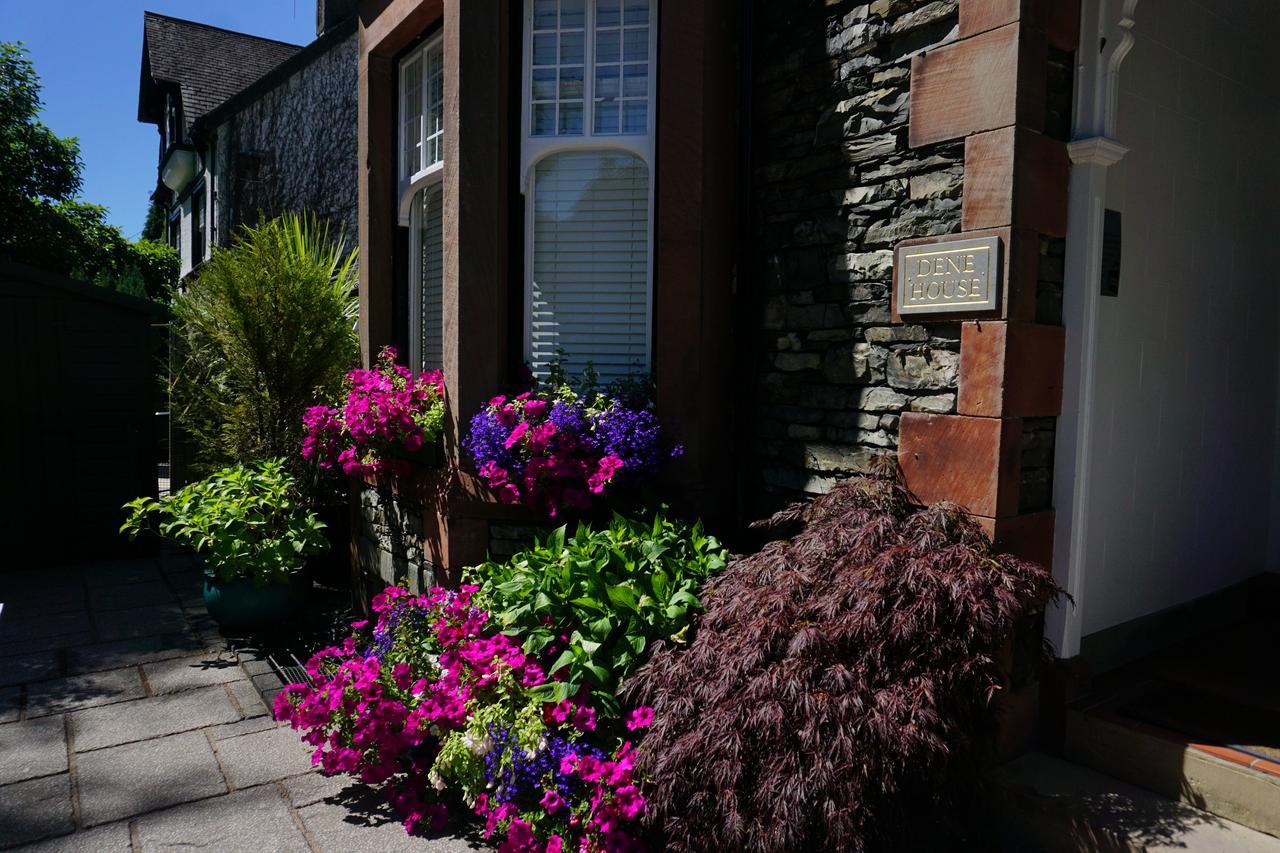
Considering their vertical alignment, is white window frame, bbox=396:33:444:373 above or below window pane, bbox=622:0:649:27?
below

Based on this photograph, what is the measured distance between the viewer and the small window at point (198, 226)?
15609mm

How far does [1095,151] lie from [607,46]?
7.77 ft

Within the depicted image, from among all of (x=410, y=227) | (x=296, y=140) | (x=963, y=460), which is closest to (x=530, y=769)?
(x=963, y=460)

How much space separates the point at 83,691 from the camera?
14.9ft

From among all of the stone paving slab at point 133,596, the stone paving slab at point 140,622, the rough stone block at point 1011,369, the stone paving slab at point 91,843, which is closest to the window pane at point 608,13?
the rough stone block at point 1011,369

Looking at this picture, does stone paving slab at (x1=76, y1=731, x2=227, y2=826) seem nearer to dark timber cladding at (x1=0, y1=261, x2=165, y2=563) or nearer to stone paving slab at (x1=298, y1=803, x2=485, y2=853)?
stone paving slab at (x1=298, y1=803, x2=485, y2=853)

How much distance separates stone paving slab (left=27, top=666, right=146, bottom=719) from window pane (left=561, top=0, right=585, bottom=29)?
405 centimetres

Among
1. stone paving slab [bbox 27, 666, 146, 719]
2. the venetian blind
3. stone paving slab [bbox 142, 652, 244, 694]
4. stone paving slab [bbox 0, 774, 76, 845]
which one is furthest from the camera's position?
the venetian blind

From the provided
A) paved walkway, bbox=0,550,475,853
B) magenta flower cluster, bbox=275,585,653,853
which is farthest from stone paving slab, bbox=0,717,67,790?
magenta flower cluster, bbox=275,585,653,853

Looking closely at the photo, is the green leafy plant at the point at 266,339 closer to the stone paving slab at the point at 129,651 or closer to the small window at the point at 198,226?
the stone paving slab at the point at 129,651

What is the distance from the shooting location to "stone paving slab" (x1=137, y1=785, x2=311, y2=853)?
10.4 feet

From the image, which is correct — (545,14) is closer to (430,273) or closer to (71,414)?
(430,273)

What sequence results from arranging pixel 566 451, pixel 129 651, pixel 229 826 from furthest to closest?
1. pixel 129 651
2. pixel 566 451
3. pixel 229 826

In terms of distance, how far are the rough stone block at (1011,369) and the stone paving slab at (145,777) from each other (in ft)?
10.9
